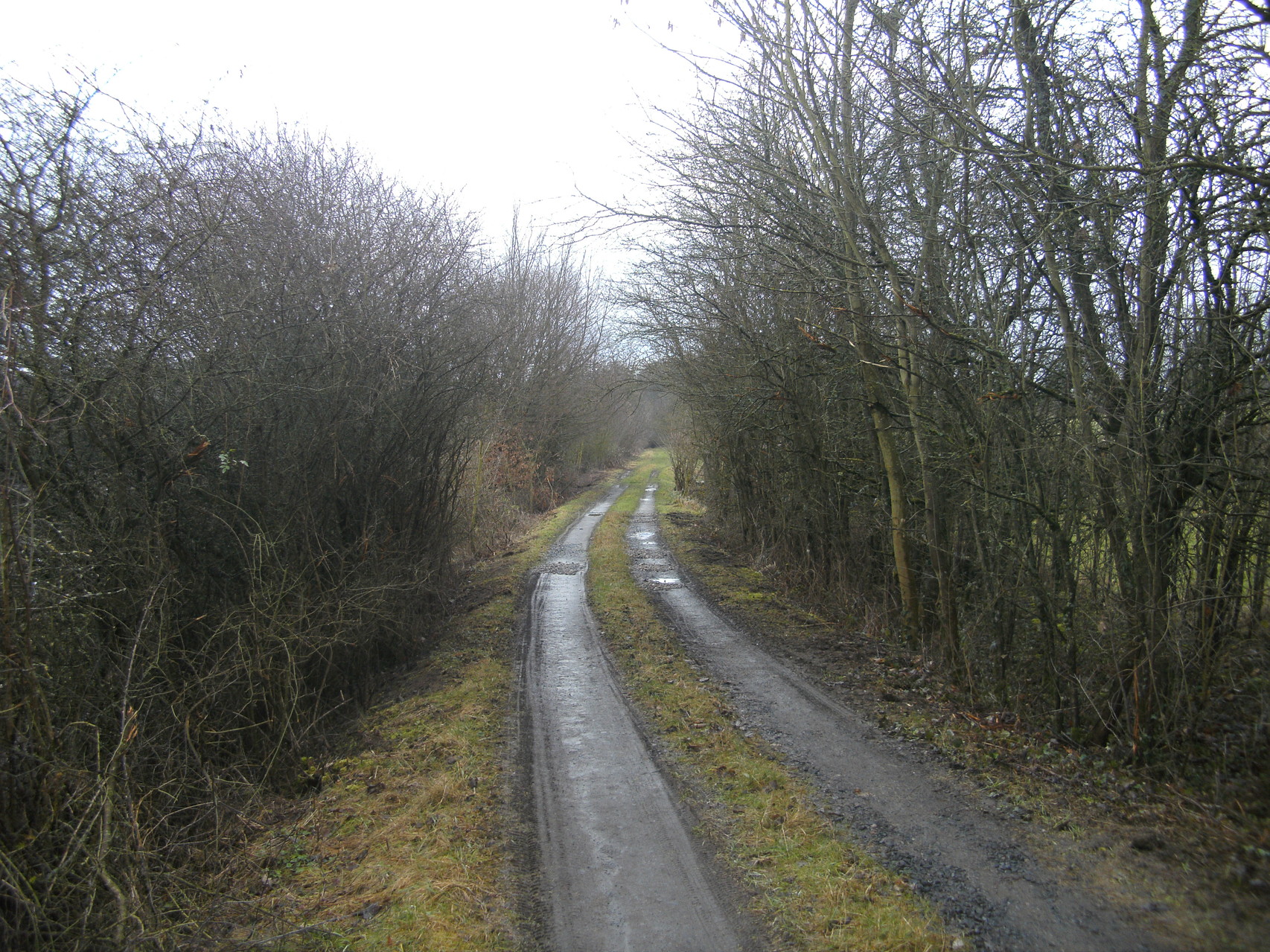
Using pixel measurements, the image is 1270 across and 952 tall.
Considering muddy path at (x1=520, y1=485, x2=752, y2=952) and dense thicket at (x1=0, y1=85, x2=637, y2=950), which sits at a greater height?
dense thicket at (x1=0, y1=85, x2=637, y2=950)

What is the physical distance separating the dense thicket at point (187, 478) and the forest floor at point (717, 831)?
0.66 m

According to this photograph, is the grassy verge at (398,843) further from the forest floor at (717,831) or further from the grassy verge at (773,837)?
the grassy verge at (773,837)

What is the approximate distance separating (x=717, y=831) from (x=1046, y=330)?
4.76 metres

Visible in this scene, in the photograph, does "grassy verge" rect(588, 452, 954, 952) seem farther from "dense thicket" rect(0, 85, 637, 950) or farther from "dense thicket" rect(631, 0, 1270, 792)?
"dense thicket" rect(0, 85, 637, 950)

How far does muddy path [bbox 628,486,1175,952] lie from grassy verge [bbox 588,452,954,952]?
0.17 meters

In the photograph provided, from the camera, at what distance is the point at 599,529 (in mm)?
18844

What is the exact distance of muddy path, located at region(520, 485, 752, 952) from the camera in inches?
148

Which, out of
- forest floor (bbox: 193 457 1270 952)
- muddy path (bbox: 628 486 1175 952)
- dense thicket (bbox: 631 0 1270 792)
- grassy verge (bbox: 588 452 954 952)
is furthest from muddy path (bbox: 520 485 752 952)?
dense thicket (bbox: 631 0 1270 792)

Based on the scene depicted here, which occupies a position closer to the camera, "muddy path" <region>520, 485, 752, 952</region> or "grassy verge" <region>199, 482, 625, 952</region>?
"muddy path" <region>520, 485, 752, 952</region>

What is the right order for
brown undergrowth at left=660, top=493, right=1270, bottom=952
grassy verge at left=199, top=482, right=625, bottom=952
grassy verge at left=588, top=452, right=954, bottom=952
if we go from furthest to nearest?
1. grassy verge at left=199, top=482, right=625, bottom=952
2. grassy verge at left=588, top=452, right=954, bottom=952
3. brown undergrowth at left=660, top=493, right=1270, bottom=952

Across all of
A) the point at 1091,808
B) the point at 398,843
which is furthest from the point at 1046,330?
the point at 398,843

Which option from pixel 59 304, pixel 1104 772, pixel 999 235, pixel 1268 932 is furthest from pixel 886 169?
pixel 59 304

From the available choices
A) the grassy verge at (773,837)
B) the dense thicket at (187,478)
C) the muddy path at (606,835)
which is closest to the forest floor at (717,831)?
the grassy verge at (773,837)

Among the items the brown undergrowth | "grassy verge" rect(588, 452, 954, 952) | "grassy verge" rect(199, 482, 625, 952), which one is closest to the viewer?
the brown undergrowth
